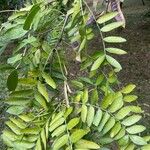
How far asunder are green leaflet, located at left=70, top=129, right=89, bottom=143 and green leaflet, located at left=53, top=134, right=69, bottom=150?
0.01 metres

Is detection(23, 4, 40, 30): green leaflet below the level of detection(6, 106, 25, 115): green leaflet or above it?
above

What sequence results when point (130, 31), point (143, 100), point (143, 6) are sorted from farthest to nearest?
1. point (143, 6)
2. point (130, 31)
3. point (143, 100)

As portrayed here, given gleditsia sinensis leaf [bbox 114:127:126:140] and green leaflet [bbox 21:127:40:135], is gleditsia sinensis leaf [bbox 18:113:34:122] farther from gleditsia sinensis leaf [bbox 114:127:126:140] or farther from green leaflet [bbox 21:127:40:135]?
gleditsia sinensis leaf [bbox 114:127:126:140]

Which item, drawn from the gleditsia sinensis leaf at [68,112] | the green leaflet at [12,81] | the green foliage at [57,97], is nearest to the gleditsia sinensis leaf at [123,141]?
the green foliage at [57,97]

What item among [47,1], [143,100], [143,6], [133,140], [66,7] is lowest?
[143,6]

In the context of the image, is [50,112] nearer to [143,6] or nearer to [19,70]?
[19,70]

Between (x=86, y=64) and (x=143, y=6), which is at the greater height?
(x=86, y=64)

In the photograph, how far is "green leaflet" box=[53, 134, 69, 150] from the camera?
739 mm

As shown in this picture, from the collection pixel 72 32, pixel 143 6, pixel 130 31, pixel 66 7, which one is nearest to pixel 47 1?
pixel 72 32

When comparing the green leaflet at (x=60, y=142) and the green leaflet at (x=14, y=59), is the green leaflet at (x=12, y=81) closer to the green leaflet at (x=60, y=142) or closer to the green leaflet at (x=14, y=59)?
the green leaflet at (x=14, y=59)

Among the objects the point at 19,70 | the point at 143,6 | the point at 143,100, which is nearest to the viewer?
the point at 19,70

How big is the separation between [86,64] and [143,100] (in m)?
3.83

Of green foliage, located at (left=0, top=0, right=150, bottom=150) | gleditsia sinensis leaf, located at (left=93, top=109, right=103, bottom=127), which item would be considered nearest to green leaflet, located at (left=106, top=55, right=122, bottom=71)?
green foliage, located at (left=0, top=0, right=150, bottom=150)

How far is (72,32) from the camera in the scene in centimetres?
90
